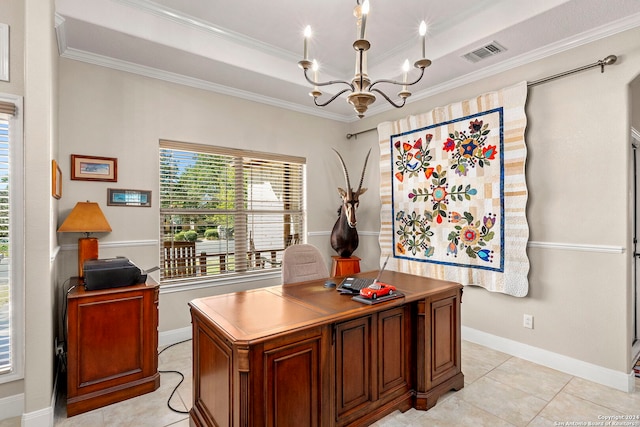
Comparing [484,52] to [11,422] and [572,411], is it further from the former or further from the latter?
[11,422]

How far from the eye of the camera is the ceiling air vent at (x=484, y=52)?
2791 millimetres

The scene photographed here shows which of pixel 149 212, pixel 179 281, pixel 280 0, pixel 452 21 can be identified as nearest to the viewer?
pixel 280 0

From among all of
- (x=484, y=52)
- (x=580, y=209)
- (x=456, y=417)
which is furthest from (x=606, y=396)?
(x=484, y=52)

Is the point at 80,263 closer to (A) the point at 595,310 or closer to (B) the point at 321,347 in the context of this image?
(B) the point at 321,347

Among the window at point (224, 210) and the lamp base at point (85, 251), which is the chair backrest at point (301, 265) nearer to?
the window at point (224, 210)

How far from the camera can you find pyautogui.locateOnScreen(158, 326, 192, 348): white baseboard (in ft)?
10.6

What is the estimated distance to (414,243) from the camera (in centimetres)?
384

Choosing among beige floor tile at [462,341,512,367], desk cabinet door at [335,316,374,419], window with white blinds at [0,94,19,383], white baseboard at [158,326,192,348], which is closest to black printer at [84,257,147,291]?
window with white blinds at [0,94,19,383]

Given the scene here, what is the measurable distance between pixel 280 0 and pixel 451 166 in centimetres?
232

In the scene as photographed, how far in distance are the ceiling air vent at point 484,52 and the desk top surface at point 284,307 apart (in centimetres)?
211

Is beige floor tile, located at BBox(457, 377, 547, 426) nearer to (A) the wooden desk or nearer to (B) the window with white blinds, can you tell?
(A) the wooden desk

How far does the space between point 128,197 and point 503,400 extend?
3624 mm

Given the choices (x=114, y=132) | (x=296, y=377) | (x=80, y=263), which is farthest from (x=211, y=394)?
(x=114, y=132)

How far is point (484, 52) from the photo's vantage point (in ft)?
9.49
